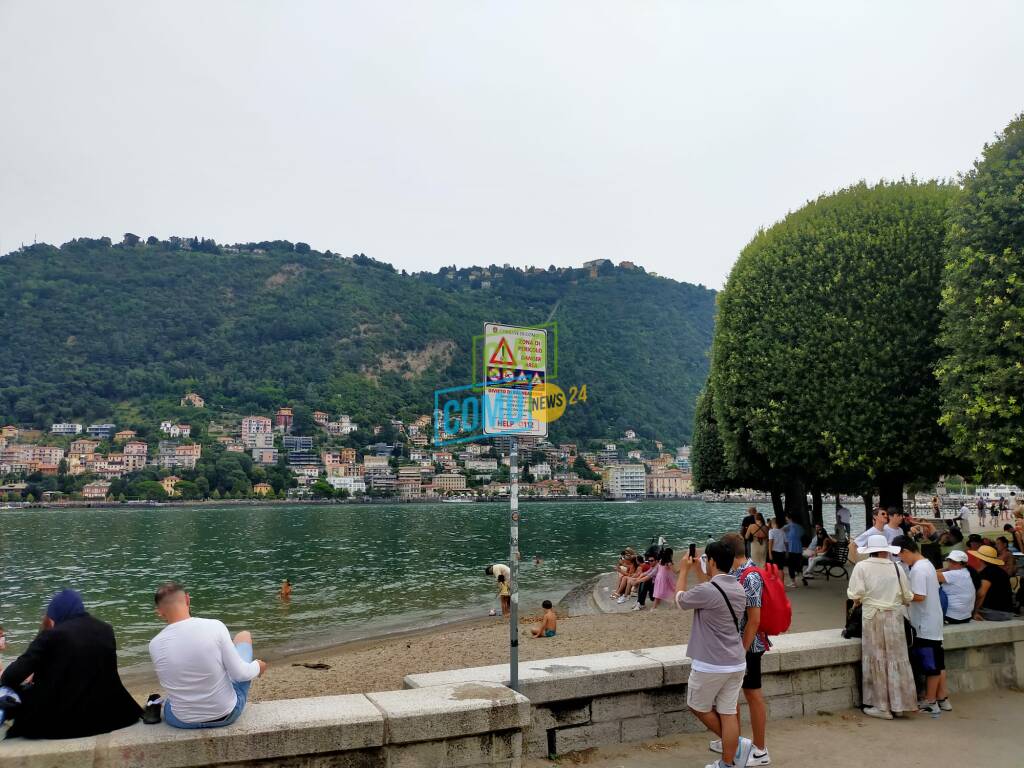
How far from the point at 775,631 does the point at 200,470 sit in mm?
161945

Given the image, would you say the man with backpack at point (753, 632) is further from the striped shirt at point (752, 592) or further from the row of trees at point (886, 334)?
the row of trees at point (886, 334)

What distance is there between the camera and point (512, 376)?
5.36 meters

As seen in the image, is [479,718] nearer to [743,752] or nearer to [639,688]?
[639,688]

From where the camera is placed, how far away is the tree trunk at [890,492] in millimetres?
17219

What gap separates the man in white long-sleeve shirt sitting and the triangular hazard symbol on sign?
2.49 meters

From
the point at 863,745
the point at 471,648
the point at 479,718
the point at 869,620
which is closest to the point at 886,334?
the point at 869,620

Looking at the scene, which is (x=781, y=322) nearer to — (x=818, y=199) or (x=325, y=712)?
(x=818, y=199)

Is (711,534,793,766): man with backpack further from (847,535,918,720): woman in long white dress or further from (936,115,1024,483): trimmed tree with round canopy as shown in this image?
(936,115,1024,483): trimmed tree with round canopy

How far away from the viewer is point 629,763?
5.40 metres

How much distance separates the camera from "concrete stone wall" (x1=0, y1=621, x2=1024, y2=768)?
13.6 feet

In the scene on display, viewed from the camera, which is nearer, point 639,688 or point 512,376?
point 512,376

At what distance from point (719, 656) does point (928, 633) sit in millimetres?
2813

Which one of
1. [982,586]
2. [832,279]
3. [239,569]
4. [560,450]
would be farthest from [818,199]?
[560,450]

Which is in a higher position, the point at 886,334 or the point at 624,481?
the point at 886,334
